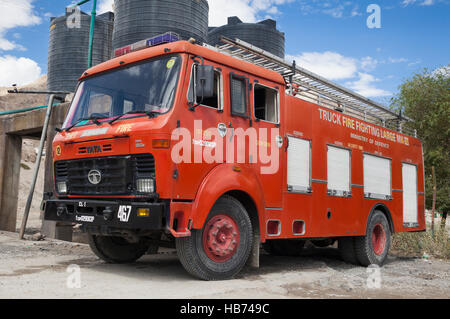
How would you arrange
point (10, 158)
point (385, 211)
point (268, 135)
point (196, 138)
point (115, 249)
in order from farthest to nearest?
point (10, 158), point (385, 211), point (115, 249), point (268, 135), point (196, 138)

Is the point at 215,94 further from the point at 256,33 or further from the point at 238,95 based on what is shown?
the point at 256,33

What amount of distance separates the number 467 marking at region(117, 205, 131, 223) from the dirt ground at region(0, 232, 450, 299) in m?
0.79

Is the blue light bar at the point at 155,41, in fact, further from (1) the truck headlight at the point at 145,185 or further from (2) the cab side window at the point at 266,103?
(1) the truck headlight at the point at 145,185

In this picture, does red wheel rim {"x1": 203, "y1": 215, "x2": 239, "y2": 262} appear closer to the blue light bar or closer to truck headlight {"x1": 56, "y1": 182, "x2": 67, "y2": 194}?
truck headlight {"x1": 56, "y1": 182, "x2": 67, "y2": 194}

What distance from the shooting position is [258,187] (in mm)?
6527

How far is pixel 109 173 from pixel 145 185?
60 cm

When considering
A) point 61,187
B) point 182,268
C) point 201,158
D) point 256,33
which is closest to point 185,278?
point 182,268

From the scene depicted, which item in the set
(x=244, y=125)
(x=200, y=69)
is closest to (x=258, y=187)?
(x=244, y=125)

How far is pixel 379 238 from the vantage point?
9305 millimetres

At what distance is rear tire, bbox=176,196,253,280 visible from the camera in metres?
5.68

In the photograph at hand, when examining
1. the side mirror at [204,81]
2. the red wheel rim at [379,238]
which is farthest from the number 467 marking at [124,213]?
the red wheel rim at [379,238]

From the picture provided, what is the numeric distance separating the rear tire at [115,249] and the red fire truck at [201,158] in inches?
0.8

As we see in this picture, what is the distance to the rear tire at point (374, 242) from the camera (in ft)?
28.7
